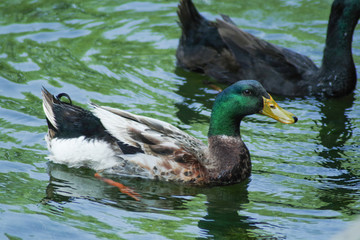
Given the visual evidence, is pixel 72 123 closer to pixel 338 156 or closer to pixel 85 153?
pixel 85 153

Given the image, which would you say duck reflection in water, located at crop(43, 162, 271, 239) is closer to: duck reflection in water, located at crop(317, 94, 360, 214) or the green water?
the green water

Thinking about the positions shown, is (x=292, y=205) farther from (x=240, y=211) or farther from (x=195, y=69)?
(x=195, y=69)

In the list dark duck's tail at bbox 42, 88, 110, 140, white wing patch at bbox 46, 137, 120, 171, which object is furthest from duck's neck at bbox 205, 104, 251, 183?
dark duck's tail at bbox 42, 88, 110, 140

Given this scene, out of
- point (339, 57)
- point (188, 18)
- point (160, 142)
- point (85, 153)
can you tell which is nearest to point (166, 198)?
point (160, 142)

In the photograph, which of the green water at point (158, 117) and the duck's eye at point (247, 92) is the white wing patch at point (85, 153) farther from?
the duck's eye at point (247, 92)

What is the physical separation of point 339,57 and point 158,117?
2.73 meters

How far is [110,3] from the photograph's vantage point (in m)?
12.4

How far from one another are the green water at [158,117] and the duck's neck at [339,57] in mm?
242

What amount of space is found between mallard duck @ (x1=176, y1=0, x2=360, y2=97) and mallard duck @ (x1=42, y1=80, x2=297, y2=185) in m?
2.27

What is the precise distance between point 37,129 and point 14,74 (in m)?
1.80

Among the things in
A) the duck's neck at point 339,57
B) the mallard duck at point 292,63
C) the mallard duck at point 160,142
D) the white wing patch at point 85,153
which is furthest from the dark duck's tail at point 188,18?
the white wing patch at point 85,153

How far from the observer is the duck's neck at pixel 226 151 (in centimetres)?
704

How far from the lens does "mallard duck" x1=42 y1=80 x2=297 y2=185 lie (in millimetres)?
6984

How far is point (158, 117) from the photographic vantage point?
8.58 meters
